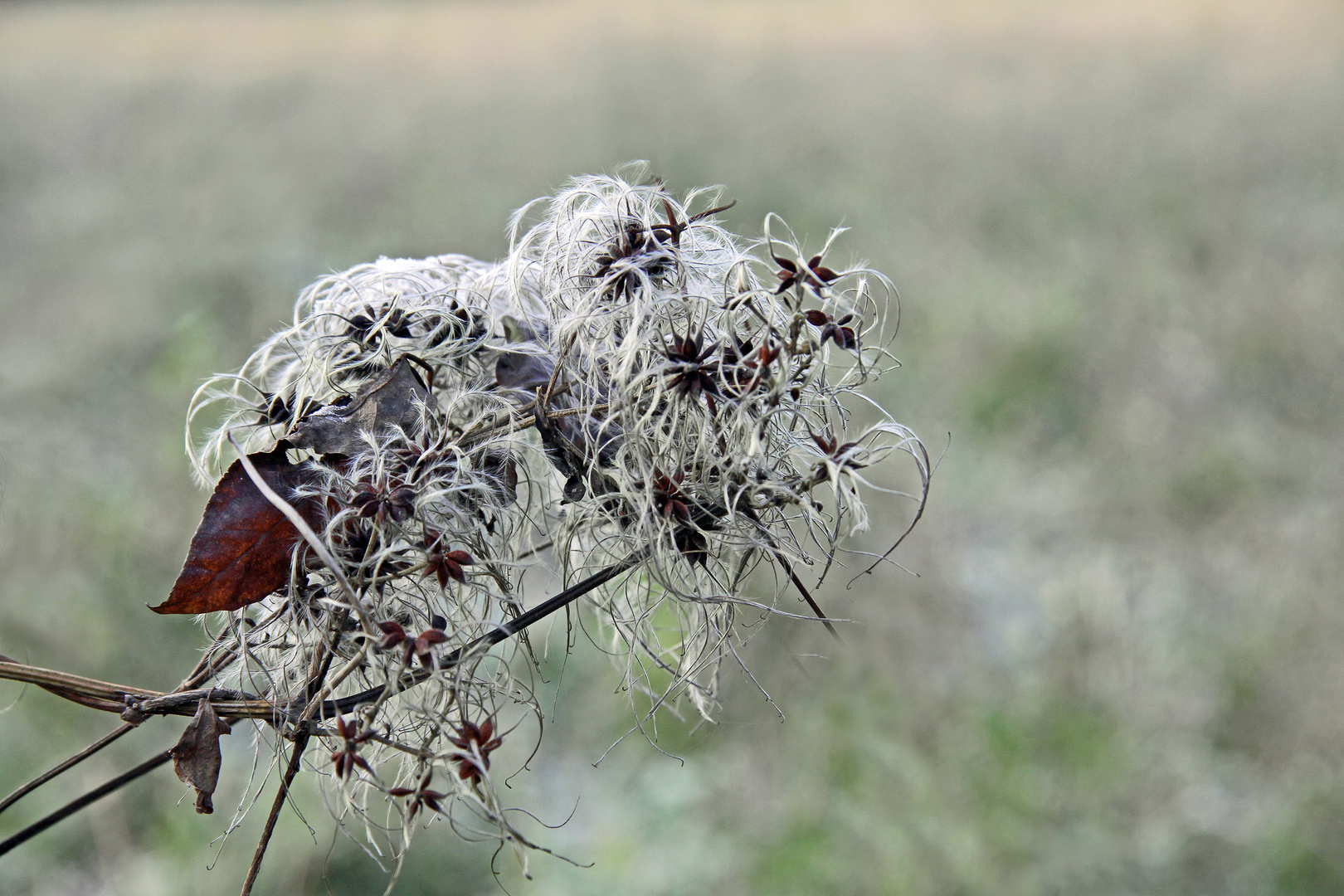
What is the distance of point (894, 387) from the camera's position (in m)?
6.93

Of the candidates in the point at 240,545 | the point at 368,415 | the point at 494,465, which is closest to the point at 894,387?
the point at 494,465

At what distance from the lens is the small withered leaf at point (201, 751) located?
978 millimetres

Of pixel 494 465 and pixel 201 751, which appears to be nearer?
pixel 201 751

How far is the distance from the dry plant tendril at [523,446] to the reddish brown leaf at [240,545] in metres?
0.03

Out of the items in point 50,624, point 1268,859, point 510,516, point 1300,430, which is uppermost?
point 1300,430

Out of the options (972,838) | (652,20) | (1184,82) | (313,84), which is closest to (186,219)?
(313,84)

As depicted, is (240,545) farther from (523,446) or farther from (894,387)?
(894,387)

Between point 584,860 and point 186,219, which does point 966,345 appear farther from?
point 186,219

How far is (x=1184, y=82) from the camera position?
11.7 m

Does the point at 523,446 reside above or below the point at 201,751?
above

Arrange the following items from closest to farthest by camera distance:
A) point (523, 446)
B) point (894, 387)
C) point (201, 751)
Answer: point (201, 751) → point (523, 446) → point (894, 387)

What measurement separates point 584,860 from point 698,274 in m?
3.21

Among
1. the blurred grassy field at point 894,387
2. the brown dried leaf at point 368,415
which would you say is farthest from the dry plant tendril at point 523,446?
the blurred grassy field at point 894,387

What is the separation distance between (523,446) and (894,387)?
6.15 meters
